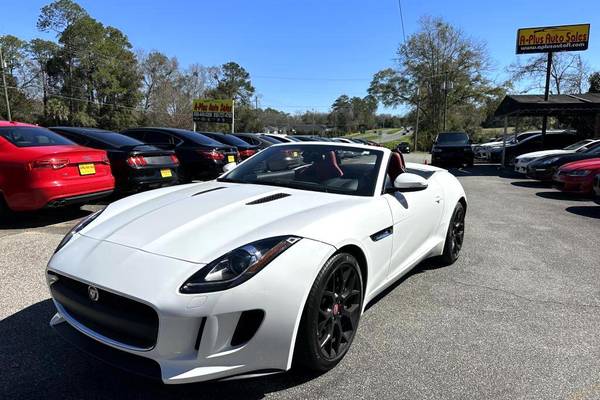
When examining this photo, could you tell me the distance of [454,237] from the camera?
5059 mm

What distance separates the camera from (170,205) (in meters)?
3.16

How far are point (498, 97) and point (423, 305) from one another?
53825mm

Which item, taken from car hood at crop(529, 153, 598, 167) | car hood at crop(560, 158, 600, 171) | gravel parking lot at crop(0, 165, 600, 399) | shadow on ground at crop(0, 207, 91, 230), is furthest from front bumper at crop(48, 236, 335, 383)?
car hood at crop(529, 153, 598, 167)

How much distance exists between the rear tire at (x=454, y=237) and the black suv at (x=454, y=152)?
16379 mm

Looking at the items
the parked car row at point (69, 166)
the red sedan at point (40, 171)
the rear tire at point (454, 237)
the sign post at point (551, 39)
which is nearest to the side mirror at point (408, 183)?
the parked car row at point (69, 166)

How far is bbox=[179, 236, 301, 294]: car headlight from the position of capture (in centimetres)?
217

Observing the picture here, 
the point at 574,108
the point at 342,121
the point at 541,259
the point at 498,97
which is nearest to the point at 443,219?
the point at 541,259

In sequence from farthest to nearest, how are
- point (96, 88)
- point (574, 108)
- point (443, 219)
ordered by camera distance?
point (96, 88) < point (574, 108) < point (443, 219)

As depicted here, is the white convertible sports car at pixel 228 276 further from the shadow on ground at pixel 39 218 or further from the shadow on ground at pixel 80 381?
the shadow on ground at pixel 39 218

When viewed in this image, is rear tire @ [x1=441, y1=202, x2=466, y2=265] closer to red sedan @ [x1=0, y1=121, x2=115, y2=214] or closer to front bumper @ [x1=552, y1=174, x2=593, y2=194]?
red sedan @ [x1=0, y1=121, x2=115, y2=214]

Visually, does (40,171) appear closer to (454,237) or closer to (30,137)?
(30,137)

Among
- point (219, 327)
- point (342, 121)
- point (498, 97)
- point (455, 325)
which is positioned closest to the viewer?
point (219, 327)

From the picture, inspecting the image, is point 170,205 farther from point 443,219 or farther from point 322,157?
point 443,219

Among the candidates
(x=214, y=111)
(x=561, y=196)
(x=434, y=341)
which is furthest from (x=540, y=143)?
(x=214, y=111)
